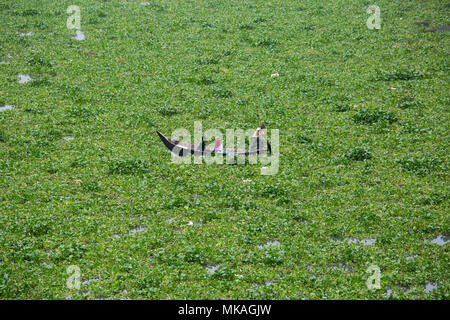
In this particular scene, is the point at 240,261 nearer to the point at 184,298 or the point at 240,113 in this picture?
the point at 184,298

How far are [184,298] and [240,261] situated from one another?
1916mm

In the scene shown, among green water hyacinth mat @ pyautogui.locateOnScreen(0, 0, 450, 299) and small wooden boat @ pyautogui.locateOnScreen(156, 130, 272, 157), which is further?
small wooden boat @ pyautogui.locateOnScreen(156, 130, 272, 157)

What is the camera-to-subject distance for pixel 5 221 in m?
13.5

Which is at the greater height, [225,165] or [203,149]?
[203,149]

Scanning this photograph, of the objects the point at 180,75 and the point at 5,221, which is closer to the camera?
the point at 5,221

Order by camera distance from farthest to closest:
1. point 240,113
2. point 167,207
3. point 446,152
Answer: point 240,113
point 446,152
point 167,207

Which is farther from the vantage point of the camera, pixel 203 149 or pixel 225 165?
pixel 203 149

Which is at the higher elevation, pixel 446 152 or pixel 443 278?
pixel 446 152

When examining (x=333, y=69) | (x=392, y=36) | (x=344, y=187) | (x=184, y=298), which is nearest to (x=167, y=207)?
(x=184, y=298)

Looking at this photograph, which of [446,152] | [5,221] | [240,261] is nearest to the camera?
[240,261]

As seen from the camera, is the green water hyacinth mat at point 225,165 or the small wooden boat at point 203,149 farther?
the small wooden boat at point 203,149

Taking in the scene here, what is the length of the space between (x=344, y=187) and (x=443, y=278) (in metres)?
4.50
